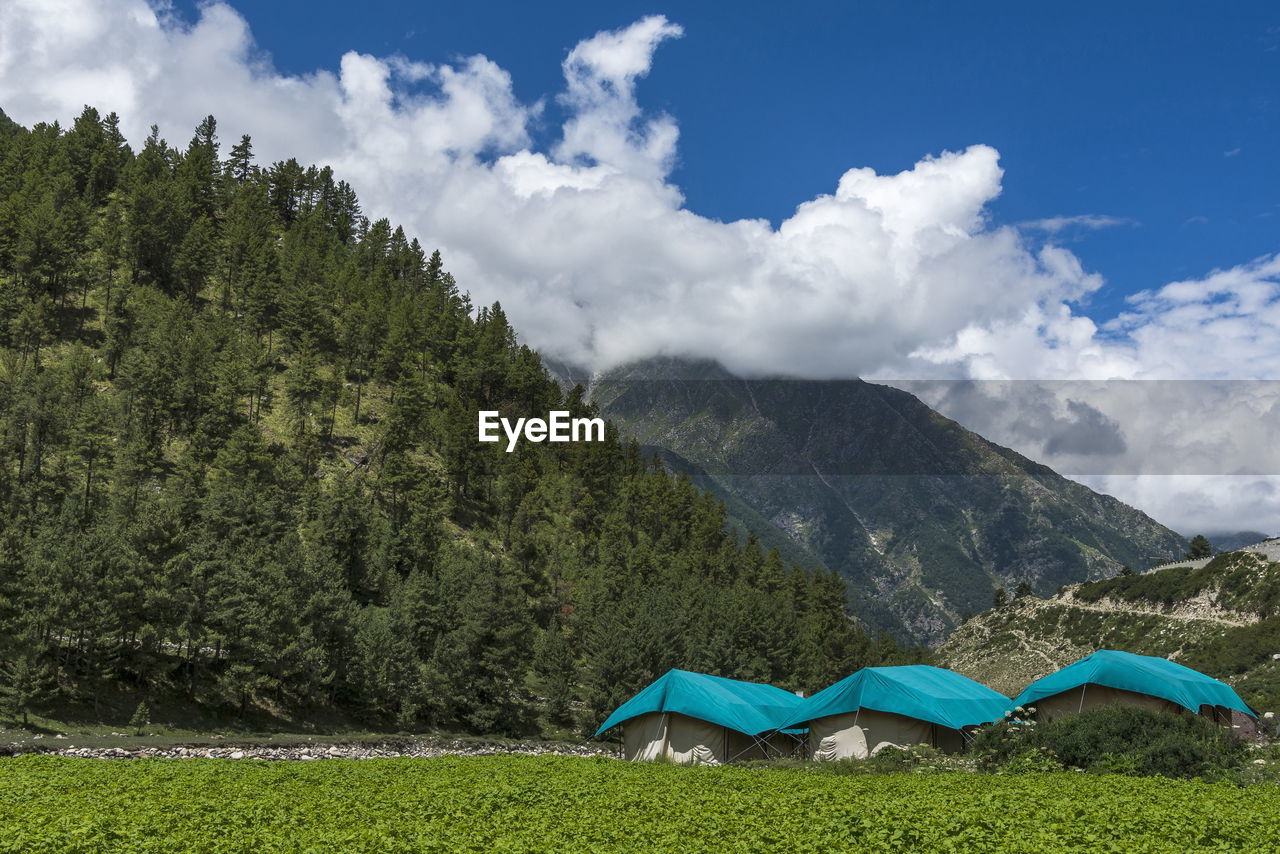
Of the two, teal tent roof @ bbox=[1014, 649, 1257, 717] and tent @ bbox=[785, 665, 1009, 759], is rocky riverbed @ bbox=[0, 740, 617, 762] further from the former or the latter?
teal tent roof @ bbox=[1014, 649, 1257, 717]

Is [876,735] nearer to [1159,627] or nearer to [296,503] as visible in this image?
[296,503]

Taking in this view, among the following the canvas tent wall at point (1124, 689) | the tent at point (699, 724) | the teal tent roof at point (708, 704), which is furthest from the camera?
the tent at point (699, 724)

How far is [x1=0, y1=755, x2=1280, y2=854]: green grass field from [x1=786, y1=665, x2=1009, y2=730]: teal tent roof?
17177 mm

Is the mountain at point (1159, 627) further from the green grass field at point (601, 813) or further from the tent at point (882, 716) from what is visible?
the green grass field at point (601, 813)

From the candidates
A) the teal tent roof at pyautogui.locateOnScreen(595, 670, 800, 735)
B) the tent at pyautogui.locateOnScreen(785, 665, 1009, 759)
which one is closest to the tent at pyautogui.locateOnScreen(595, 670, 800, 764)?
the teal tent roof at pyautogui.locateOnScreen(595, 670, 800, 735)

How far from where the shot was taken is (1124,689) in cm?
4175

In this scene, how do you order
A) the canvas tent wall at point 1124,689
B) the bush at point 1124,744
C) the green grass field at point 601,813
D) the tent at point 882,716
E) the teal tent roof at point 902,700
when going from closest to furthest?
the green grass field at point 601,813
the bush at point 1124,744
the canvas tent wall at point 1124,689
the teal tent roof at point 902,700
the tent at point 882,716

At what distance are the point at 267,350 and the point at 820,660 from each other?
8683cm

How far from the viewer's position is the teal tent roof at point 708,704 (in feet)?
151

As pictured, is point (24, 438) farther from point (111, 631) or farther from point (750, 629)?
point (750, 629)

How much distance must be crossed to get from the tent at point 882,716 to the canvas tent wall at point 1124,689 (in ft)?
11.4

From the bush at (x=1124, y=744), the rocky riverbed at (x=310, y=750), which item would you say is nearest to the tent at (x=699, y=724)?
the rocky riverbed at (x=310, y=750)

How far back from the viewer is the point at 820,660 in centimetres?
10169

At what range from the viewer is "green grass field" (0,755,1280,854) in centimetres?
1539
